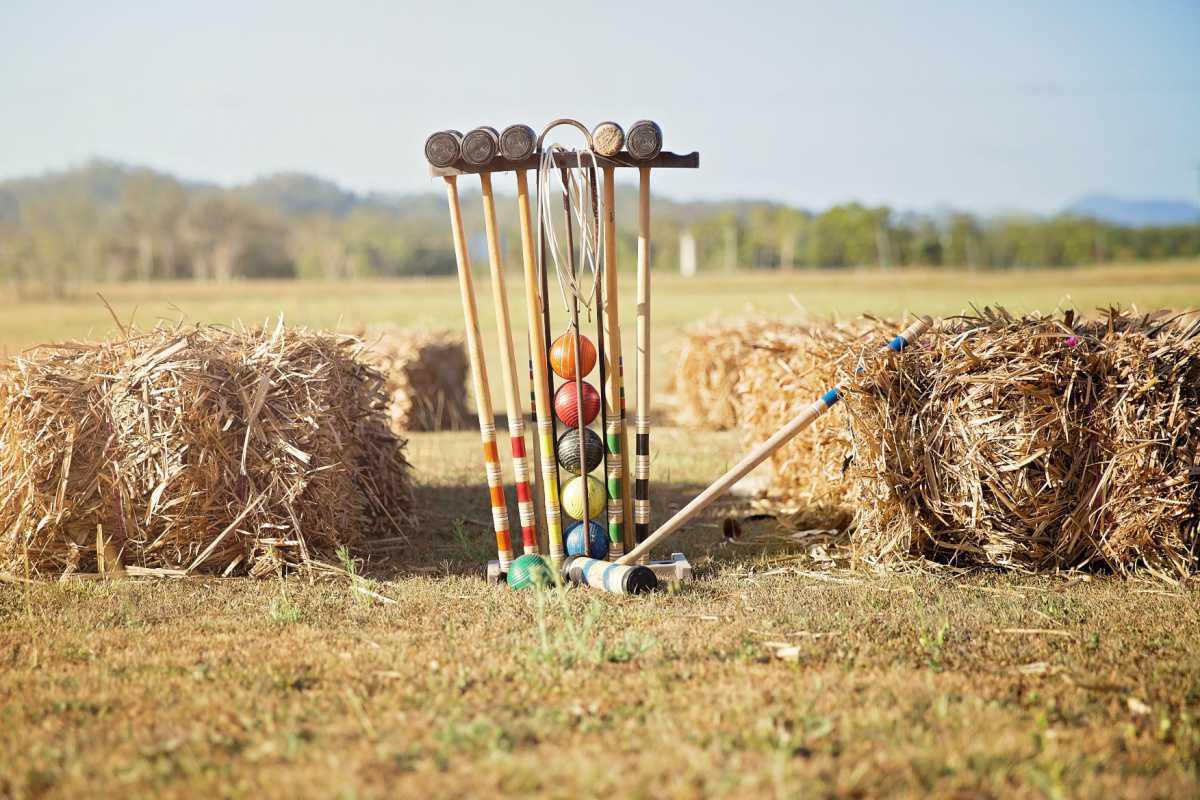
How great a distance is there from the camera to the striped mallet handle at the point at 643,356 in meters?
5.47

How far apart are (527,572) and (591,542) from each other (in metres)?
0.54

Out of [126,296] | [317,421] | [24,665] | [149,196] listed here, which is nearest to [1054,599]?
[317,421]

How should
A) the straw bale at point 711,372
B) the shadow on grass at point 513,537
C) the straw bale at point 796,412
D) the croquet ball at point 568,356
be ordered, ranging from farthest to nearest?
the straw bale at point 711,372 → the straw bale at point 796,412 → the shadow on grass at point 513,537 → the croquet ball at point 568,356

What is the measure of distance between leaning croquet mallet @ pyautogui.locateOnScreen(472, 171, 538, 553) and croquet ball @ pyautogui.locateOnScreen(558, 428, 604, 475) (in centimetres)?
26

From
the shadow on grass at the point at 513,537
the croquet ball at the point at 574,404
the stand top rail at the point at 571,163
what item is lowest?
the shadow on grass at the point at 513,537

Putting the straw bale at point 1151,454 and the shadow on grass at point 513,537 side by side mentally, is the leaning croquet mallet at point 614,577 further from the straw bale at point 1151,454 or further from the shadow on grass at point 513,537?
the straw bale at point 1151,454

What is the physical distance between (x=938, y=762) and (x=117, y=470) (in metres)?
4.69

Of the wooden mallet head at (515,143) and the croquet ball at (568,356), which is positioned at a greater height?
the wooden mallet head at (515,143)

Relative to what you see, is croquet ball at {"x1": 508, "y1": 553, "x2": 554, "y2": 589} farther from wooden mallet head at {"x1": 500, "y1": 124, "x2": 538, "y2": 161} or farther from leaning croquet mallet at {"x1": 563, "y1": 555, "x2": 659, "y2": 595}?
wooden mallet head at {"x1": 500, "y1": 124, "x2": 538, "y2": 161}

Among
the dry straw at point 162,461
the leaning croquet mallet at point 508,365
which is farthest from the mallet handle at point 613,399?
the dry straw at point 162,461

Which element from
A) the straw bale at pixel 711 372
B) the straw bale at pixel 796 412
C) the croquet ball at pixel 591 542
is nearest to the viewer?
the croquet ball at pixel 591 542

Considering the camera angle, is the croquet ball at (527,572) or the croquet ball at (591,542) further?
the croquet ball at (591,542)

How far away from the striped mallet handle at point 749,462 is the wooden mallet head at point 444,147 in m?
2.26

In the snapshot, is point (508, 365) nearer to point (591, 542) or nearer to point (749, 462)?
point (591, 542)
